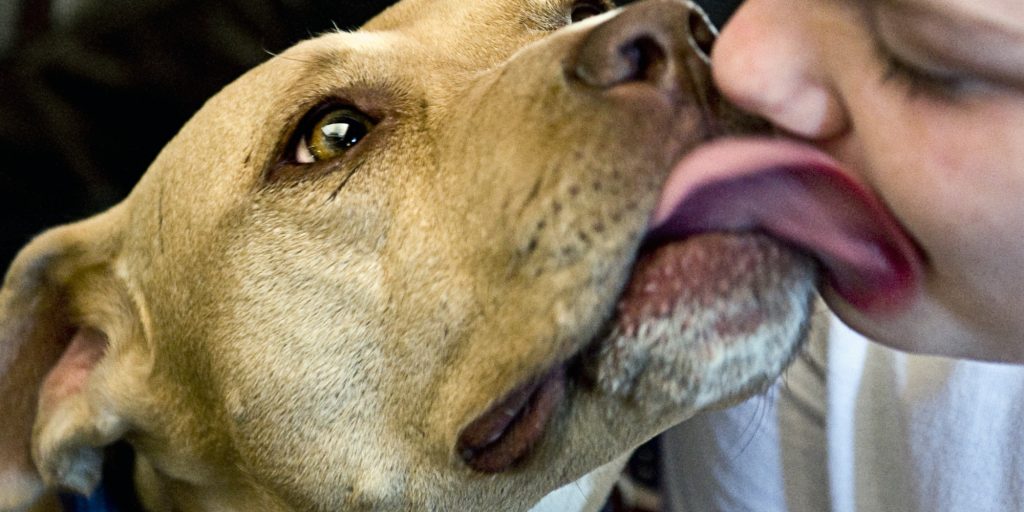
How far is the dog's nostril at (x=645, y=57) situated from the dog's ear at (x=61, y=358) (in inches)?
43.9

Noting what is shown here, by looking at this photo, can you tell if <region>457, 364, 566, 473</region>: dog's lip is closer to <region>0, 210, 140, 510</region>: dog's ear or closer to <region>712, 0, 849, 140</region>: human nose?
<region>712, 0, 849, 140</region>: human nose

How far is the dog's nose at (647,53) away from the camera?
0.90 meters

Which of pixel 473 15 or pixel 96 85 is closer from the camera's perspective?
pixel 473 15

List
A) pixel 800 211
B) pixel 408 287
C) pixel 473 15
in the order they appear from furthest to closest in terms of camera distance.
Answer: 1. pixel 473 15
2. pixel 408 287
3. pixel 800 211

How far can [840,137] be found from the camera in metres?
0.75

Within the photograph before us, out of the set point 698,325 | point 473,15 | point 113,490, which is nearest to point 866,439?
point 698,325

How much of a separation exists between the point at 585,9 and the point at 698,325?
1.00 meters

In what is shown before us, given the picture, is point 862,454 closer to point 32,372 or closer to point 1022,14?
point 1022,14

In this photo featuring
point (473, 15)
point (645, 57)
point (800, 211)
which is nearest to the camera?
point (800, 211)

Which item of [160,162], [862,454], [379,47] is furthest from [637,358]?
[160,162]

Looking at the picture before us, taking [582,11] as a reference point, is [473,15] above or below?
above

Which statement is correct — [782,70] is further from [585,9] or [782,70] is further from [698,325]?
[585,9]

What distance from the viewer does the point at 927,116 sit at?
0.64 metres

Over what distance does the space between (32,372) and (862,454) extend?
163 cm
